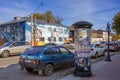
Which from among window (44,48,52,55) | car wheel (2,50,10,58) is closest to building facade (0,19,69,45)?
car wheel (2,50,10,58)

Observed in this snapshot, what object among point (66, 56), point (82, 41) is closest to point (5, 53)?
point (66, 56)

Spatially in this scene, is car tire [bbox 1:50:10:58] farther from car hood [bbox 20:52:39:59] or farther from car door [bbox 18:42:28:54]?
car hood [bbox 20:52:39:59]

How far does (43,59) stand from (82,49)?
1979 millimetres

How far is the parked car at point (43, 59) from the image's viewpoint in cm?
916

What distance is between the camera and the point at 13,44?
66.3 feet

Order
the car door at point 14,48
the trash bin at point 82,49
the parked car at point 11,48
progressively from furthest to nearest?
the car door at point 14,48, the parked car at point 11,48, the trash bin at point 82,49

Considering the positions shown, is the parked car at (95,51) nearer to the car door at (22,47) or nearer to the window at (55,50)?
the window at (55,50)

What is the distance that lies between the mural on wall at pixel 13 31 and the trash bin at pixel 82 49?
33.4 m

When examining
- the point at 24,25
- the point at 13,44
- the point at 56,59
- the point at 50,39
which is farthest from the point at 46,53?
the point at 50,39

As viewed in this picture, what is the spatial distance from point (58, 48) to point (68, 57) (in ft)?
3.15

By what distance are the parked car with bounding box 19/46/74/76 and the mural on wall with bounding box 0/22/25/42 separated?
105ft

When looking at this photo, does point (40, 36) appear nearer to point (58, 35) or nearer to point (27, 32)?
point (27, 32)

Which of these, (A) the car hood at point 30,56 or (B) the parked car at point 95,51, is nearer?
(A) the car hood at point 30,56

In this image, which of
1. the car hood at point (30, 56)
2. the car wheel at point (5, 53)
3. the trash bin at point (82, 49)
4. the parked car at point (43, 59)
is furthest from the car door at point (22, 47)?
the trash bin at point (82, 49)
